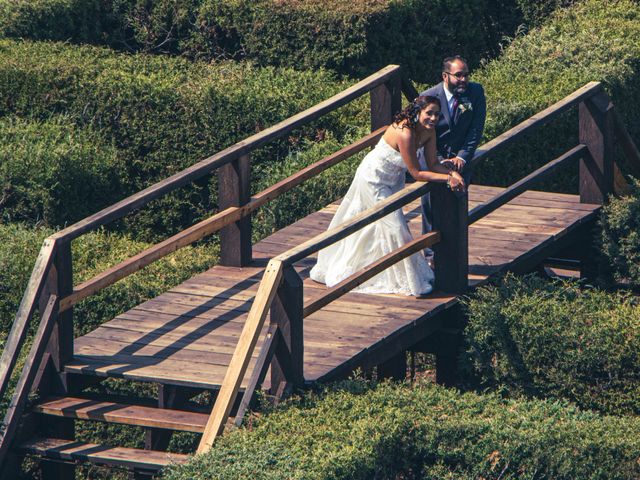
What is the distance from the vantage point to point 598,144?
37.4ft

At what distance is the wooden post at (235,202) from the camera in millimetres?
10203

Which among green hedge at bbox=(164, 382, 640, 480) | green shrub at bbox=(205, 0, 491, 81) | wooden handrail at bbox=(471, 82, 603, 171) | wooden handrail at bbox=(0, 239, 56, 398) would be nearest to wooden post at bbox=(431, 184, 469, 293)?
wooden handrail at bbox=(471, 82, 603, 171)

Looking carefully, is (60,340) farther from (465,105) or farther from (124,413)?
(465,105)

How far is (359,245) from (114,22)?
852 centimetres

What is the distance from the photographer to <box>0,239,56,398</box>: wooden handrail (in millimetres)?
8383

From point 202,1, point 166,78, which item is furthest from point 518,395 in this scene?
point 202,1

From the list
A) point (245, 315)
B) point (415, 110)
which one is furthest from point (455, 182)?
point (245, 315)

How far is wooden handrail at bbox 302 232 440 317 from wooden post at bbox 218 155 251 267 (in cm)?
133

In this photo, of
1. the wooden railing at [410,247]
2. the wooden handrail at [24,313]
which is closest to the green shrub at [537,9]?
the wooden railing at [410,247]

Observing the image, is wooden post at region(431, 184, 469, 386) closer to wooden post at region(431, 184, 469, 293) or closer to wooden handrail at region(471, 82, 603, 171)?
wooden post at region(431, 184, 469, 293)

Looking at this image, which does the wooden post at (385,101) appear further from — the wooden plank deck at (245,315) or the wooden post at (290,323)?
the wooden post at (290,323)

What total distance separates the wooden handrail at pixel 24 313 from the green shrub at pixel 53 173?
14.6ft

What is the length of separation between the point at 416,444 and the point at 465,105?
3.31 metres

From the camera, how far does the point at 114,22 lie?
58.4 feet
